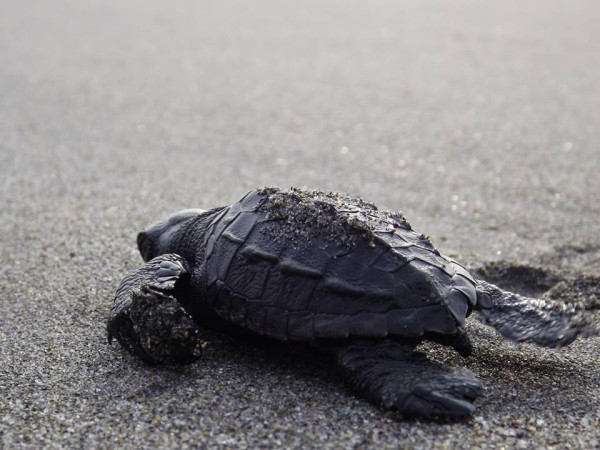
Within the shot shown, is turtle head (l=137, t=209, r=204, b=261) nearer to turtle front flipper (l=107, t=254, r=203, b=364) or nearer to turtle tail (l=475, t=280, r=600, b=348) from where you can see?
turtle front flipper (l=107, t=254, r=203, b=364)

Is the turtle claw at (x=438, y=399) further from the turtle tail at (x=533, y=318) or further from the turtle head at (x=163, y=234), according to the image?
the turtle head at (x=163, y=234)

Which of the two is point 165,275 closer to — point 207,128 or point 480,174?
point 480,174

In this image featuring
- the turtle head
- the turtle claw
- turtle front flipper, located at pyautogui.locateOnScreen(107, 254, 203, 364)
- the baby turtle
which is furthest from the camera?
the turtle head

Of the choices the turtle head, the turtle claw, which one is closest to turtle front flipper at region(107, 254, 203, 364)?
the turtle head

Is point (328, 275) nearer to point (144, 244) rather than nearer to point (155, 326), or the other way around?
point (155, 326)

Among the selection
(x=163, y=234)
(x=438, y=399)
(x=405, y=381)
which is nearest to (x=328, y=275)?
(x=405, y=381)

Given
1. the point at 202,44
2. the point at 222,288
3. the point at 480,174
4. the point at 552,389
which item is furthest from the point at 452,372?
the point at 202,44

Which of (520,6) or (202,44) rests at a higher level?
(520,6)
